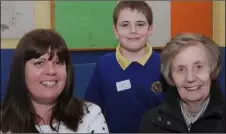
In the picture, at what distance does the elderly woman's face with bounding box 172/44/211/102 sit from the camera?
4.55ft

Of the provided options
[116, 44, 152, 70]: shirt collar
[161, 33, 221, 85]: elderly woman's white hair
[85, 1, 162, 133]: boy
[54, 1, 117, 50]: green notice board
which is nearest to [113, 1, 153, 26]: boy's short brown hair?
[85, 1, 162, 133]: boy

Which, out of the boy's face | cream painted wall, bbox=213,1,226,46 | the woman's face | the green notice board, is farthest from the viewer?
cream painted wall, bbox=213,1,226,46

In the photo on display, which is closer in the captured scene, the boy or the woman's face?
the woman's face

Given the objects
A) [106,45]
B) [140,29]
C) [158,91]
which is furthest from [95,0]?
[158,91]

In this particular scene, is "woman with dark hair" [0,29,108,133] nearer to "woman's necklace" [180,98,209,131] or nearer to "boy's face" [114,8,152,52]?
"woman's necklace" [180,98,209,131]

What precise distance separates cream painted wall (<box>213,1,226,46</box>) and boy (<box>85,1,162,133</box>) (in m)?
1.52

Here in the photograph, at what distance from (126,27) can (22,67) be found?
73 centimetres

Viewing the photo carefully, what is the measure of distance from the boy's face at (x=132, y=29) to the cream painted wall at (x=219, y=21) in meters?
1.58

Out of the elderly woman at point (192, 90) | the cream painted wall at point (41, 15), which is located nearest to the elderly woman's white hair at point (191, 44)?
the elderly woman at point (192, 90)

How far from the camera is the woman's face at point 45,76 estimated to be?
4.50 feet

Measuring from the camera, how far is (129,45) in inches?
73.9

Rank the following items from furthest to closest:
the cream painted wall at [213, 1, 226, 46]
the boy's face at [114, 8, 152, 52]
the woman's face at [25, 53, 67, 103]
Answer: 1. the cream painted wall at [213, 1, 226, 46]
2. the boy's face at [114, 8, 152, 52]
3. the woman's face at [25, 53, 67, 103]

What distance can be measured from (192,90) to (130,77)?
60 cm

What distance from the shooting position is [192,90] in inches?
54.6
